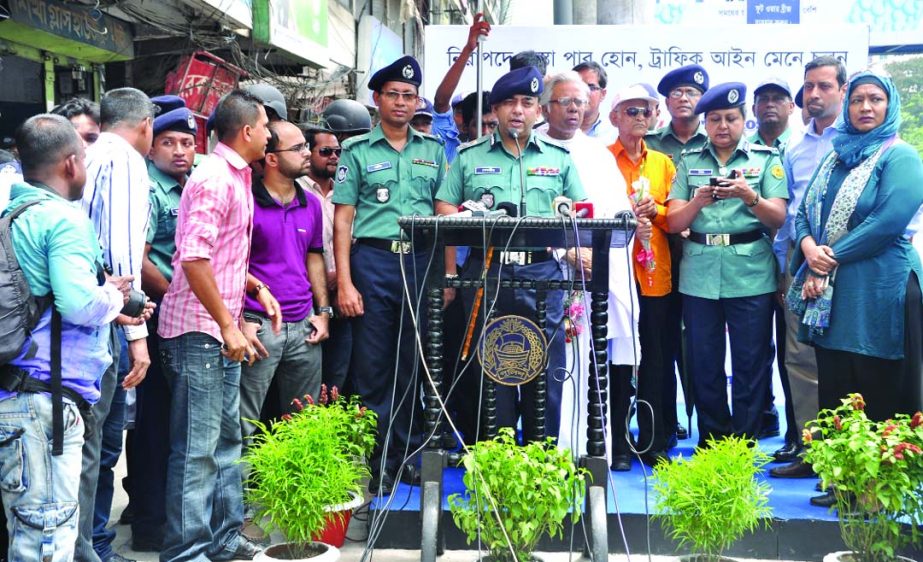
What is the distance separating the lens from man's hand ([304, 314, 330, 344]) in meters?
4.75

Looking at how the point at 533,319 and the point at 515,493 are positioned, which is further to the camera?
the point at 533,319

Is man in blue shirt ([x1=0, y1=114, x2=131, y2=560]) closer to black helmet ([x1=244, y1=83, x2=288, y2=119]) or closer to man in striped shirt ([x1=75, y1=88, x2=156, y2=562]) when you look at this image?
man in striped shirt ([x1=75, y1=88, x2=156, y2=562])

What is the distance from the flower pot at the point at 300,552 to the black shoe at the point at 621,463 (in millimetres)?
1729

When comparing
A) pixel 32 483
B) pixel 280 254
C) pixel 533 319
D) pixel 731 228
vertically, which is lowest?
pixel 32 483

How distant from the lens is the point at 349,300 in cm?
487

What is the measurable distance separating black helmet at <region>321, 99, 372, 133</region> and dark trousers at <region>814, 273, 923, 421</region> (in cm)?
292

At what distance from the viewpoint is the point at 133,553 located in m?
4.41

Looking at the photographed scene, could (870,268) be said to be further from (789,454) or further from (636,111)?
(636,111)

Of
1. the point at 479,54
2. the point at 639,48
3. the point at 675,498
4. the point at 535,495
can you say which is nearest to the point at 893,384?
the point at 675,498

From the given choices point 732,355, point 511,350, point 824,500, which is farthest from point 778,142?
point 511,350

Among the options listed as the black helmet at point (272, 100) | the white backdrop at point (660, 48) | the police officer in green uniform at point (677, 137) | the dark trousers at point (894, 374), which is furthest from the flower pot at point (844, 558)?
the white backdrop at point (660, 48)

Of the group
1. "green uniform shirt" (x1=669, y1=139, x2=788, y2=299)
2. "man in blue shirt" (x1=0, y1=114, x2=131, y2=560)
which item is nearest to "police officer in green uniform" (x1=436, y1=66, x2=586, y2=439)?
"green uniform shirt" (x1=669, y1=139, x2=788, y2=299)

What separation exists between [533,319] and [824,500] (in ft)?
5.27

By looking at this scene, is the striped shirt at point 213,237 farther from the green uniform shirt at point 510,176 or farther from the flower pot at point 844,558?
the flower pot at point 844,558
